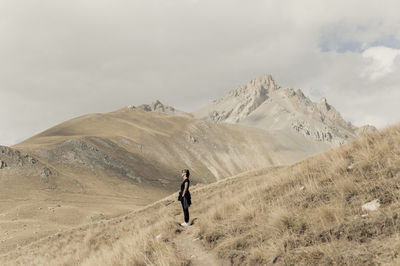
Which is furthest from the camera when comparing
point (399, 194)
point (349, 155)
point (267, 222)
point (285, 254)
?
point (349, 155)

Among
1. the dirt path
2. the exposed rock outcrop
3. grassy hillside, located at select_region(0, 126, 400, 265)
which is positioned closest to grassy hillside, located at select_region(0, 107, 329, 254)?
the exposed rock outcrop

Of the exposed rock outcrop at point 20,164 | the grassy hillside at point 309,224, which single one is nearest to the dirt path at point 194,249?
the grassy hillside at point 309,224

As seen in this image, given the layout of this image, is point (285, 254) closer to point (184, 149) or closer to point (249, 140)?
point (184, 149)

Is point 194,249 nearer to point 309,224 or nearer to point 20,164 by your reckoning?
point 309,224

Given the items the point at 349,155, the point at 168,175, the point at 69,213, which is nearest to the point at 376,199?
the point at 349,155

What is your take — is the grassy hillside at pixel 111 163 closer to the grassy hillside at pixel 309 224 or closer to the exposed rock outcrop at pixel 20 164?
the exposed rock outcrop at pixel 20 164

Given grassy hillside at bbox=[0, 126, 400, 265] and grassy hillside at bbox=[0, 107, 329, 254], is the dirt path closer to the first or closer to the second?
grassy hillside at bbox=[0, 126, 400, 265]

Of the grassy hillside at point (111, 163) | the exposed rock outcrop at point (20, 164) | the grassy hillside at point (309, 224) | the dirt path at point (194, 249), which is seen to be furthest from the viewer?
the exposed rock outcrop at point (20, 164)

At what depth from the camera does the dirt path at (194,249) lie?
7480 millimetres

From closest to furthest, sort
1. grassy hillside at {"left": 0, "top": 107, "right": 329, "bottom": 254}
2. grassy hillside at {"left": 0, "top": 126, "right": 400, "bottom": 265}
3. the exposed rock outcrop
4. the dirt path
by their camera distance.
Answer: grassy hillside at {"left": 0, "top": 126, "right": 400, "bottom": 265} < the dirt path < grassy hillside at {"left": 0, "top": 107, "right": 329, "bottom": 254} < the exposed rock outcrop

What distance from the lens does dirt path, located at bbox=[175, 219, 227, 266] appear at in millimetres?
7480

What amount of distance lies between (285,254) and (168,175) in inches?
4027

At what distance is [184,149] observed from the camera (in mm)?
141000

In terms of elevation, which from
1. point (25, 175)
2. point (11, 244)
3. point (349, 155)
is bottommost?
point (11, 244)
